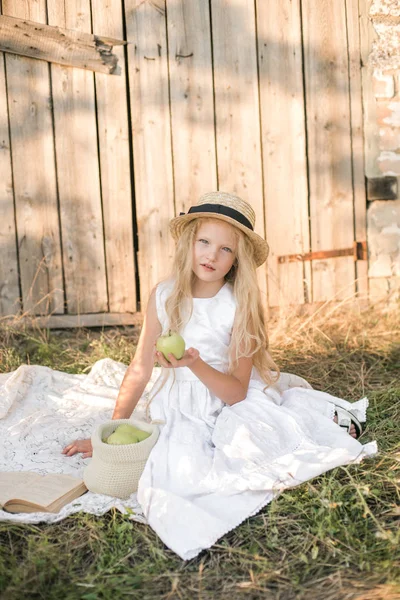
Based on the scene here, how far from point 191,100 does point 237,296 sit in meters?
1.80

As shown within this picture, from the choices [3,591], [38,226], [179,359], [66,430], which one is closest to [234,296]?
[179,359]

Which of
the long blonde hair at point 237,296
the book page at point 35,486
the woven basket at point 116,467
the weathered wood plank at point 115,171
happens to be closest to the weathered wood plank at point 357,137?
the weathered wood plank at point 115,171

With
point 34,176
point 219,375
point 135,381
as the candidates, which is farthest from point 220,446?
point 34,176

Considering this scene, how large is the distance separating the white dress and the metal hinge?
1481 millimetres

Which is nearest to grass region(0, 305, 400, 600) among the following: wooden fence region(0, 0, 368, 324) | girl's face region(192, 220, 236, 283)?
girl's face region(192, 220, 236, 283)

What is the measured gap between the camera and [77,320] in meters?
4.16

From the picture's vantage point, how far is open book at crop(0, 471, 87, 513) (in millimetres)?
2264

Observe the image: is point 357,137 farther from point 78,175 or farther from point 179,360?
point 179,360

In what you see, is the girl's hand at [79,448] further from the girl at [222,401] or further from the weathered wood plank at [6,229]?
the weathered wood plank at [6,229]

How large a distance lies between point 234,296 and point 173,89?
181cm

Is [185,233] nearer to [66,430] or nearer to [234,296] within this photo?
[234,296]

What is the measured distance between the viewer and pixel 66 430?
2996mm

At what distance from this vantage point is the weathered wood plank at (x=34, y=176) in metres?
3.94

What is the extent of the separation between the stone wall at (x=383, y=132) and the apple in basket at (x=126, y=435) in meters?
2.47
